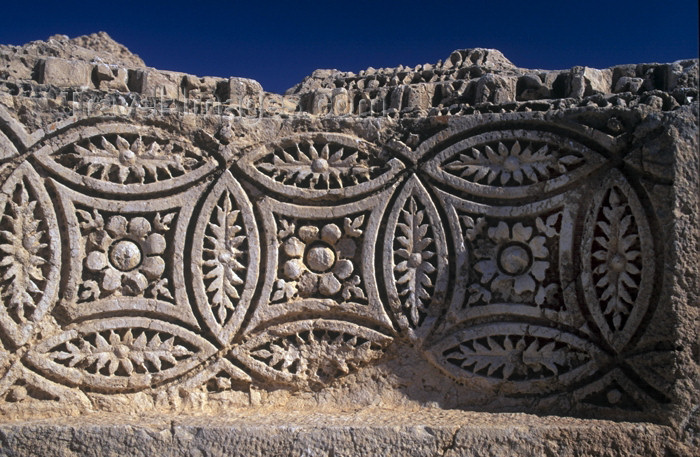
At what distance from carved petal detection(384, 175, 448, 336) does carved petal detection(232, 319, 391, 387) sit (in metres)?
0.17

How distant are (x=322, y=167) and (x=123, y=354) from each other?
1.19 m

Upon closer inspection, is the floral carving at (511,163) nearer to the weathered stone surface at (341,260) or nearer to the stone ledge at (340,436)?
the weathered stone surface at (341,260)

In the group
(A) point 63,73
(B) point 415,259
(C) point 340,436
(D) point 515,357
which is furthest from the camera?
Result: (A) point 63,73

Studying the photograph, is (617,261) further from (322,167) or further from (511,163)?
(322,167)

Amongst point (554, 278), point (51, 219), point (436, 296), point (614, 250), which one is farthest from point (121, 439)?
point (614, 250)

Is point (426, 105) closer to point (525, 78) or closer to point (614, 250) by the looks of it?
point (525, 78)

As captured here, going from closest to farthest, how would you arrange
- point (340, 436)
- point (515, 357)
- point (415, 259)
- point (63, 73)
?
point (340, 436), point (515, 357), point (415, 259), point (63, 73)

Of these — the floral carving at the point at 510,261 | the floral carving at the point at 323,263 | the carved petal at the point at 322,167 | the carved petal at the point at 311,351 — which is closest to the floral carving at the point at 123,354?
the carved petal at the point at 311,351

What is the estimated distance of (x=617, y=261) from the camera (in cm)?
274

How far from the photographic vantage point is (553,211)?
2.84m

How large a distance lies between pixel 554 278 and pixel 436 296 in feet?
1.64

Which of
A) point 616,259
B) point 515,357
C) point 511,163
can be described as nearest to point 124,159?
point 511,163

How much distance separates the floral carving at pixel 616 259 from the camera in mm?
2717

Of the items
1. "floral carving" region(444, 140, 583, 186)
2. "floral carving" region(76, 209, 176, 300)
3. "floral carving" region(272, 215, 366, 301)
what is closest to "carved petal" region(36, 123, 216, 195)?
"floral carving" region(76, 209, 176, 300)
